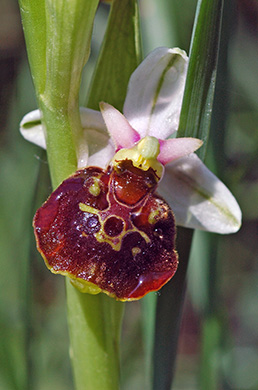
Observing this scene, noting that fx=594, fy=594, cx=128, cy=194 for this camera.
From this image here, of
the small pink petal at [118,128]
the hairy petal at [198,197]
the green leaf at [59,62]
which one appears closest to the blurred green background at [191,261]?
the hairy petal at [198,197]

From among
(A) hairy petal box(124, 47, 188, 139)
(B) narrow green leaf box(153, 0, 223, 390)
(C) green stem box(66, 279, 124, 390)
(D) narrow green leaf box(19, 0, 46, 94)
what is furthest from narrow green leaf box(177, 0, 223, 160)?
(C) green stem box(66, 279, 124, 390)

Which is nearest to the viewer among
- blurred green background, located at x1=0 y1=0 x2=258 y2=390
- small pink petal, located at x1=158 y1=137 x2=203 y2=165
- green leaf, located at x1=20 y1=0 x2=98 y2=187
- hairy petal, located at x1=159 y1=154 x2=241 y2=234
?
green leaf, located at x1=20 y1=0 x2=98 y2=187

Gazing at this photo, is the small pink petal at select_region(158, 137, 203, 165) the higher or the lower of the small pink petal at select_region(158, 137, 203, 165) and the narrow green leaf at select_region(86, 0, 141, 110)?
the lower

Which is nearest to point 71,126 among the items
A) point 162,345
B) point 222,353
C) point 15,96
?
point 162,345

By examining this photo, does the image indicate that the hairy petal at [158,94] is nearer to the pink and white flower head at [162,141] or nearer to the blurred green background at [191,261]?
the pink and white flower head at [162,141]

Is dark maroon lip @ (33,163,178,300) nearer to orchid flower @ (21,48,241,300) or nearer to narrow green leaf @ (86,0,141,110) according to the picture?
orchid flower @ (21,48,241,300)

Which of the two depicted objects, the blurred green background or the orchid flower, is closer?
the orchid flower

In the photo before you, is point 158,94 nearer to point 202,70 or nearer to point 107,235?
point 202,70

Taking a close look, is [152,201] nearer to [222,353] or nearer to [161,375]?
[161,375]
